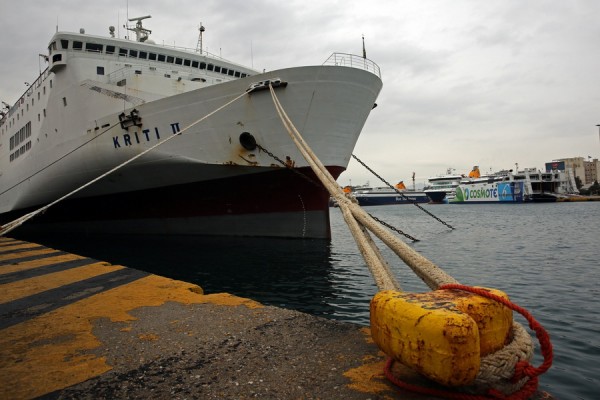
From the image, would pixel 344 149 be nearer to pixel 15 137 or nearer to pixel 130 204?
pixel 130 204

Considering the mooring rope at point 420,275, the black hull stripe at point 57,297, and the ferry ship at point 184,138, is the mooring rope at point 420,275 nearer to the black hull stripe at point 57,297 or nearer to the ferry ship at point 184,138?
the black hull stripe at point 57,297

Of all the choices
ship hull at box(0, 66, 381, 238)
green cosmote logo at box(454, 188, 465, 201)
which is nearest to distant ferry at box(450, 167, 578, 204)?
green cosmote logo at box(454, 188, 465, 201)

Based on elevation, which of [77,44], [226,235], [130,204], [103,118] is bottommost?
[226,235]

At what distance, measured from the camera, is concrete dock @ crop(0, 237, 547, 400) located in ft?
7.12

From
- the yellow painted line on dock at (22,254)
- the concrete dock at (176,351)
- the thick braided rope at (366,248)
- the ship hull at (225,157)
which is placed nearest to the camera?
the concrete dock at (176,351)

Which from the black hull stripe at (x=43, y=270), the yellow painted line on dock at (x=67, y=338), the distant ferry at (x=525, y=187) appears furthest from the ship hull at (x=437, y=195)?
the yellow painted line on dock at (x=67, y=338)

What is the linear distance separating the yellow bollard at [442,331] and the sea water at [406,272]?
2.52 meters

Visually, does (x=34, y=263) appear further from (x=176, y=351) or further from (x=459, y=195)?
(x=459, y=195)

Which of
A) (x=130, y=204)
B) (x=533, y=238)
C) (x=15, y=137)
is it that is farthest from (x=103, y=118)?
(x=533, y=238)

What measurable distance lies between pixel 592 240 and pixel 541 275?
33.3 ft

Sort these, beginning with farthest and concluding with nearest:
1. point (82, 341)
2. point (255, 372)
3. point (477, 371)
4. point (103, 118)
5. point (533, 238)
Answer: point (533, 238) < point (103, 118) < point (82, 341) < point (255, 372) < point (477, 371)

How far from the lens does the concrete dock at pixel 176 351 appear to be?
2170 mm

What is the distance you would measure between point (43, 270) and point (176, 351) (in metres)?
4.89

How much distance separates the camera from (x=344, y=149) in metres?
13.8
